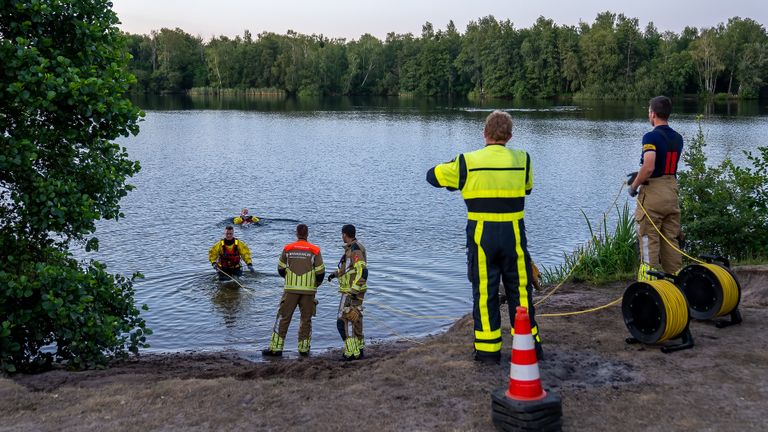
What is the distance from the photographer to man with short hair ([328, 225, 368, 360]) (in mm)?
10477

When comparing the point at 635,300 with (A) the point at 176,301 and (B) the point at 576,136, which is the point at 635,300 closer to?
(A) the point at 176,301

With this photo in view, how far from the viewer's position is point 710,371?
23.6ft

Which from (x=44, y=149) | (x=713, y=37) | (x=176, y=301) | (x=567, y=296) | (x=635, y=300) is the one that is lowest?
(x=176, y=301)

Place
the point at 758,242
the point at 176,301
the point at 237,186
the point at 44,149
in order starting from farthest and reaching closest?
1. the point at 237,186
2. the point at 176,301
3. the point at 758,242
4. the point at 44,149

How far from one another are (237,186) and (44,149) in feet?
79.1

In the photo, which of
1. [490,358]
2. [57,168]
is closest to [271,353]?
[57,168]

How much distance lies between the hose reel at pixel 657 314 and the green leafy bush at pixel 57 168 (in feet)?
19.9

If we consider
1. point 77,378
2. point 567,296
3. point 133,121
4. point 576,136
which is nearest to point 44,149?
point 133,121

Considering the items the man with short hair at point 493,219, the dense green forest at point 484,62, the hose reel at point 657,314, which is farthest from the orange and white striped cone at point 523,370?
the dense green forest at point 484,62

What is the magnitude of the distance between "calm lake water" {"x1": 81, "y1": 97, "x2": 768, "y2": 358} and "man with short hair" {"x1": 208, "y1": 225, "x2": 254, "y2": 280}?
0.36 m

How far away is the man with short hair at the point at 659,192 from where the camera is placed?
867cm

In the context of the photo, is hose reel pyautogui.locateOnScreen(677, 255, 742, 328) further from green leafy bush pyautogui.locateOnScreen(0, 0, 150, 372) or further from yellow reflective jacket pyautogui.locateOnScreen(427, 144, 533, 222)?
green leafy bush pyautogui.locateOnScreen(0, 0, 150, 372)

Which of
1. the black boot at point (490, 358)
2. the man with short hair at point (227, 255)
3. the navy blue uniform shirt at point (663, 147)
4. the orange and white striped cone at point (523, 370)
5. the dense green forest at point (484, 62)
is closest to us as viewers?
the orange and white striped cone at point (523, 370)

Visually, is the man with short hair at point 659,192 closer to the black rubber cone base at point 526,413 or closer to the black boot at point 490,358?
the black boot at point 490,358
